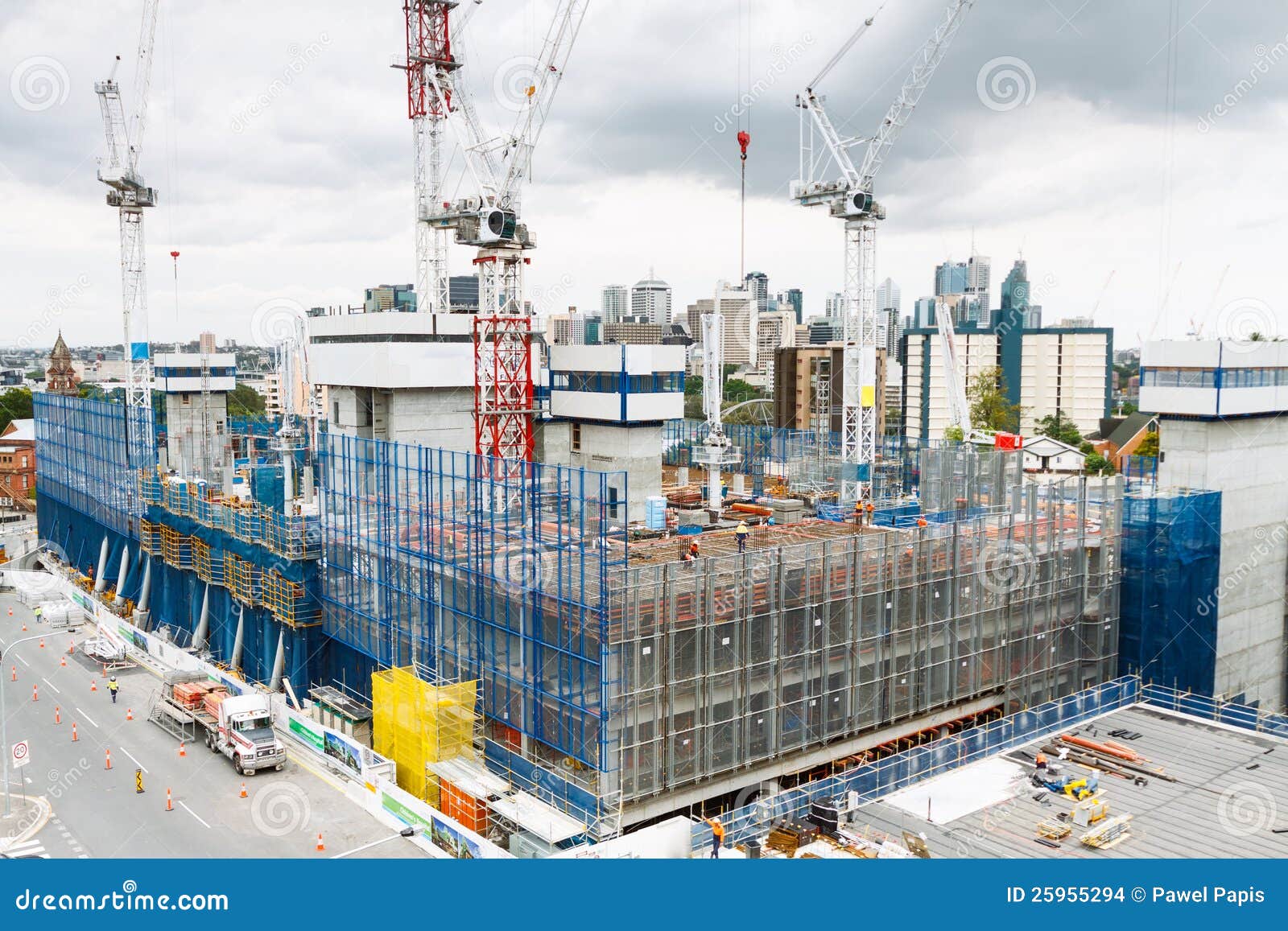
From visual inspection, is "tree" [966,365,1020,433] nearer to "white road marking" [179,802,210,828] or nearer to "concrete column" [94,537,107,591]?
"concrete column" [94,537,107,591]

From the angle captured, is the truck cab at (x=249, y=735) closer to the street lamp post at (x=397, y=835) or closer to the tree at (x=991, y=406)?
the street lamp post at (x=397, y=835)

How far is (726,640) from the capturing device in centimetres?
2909

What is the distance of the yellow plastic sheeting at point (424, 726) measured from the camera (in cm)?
3061

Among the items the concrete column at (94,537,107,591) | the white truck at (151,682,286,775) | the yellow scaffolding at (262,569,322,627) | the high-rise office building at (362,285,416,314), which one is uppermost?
the high-rise office building at (362,285,416,314)

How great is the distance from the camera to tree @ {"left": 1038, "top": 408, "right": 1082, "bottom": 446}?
375ft

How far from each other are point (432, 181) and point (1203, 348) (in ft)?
139

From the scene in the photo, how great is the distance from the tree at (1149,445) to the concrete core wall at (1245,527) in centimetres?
5269

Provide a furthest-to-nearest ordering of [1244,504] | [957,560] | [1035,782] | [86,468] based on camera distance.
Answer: [86,468] → [1244,504] → [957,560] → [1035,782]

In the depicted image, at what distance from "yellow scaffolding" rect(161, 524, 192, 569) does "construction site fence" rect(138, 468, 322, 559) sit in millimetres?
1452

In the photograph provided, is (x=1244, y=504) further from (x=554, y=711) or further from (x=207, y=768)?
(x=207, y=768)

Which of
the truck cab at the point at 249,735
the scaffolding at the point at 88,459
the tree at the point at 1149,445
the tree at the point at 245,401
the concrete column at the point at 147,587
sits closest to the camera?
the truck cab at the point at 249,735

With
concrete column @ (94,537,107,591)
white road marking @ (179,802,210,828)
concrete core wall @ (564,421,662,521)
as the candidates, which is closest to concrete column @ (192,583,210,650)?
concrete core wall @ (564,421,662,521)

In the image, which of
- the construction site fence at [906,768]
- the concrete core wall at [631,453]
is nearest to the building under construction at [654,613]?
the construction site fence at [906,768]

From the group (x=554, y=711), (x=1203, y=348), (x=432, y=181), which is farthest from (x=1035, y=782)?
(x=432, y=181)
